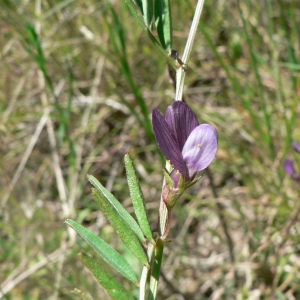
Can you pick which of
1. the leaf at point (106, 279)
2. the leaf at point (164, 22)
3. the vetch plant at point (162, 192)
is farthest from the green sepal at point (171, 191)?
the leaf at point (164, 22)

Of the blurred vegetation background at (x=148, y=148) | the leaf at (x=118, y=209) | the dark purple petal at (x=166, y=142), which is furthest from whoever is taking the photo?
the blurred vegetation background at (x=148, y=148)

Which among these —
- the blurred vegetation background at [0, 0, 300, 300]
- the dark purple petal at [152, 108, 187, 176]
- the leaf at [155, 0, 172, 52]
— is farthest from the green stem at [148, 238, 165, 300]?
the blurred vegetation background at [0, 0, 300, 300]

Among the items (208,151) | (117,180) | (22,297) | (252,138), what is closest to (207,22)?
(252,138)

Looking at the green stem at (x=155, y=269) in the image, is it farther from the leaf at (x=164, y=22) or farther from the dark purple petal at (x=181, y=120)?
the leaf at (x=164, y=22)

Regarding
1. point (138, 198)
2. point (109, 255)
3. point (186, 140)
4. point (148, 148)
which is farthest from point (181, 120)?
point (148, 148)

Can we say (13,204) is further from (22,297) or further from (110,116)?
(110,116)

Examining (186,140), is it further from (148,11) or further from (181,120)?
(148,11)

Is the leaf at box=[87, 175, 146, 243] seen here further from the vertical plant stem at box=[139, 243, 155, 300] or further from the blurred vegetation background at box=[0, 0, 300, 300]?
the blurred vegetation background at box=[0, 0, 300, 300]
